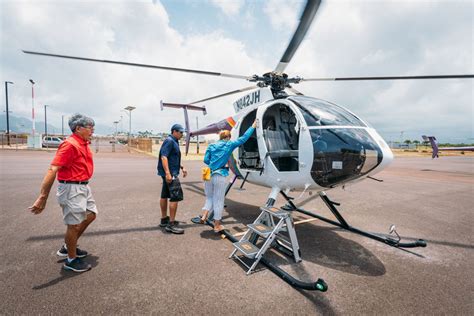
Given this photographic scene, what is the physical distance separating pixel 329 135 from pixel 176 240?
10.7 ft

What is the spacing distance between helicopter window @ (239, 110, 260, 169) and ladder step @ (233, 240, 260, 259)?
2250 millimetres

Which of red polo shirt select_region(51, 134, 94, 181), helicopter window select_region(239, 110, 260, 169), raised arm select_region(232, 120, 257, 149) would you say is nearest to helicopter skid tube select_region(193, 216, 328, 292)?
raised arm select_region(232, 120, 257, 149)

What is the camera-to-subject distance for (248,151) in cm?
589

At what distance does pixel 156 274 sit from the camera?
3127 millimetres

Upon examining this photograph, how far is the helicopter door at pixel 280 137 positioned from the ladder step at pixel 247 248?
1482 mm

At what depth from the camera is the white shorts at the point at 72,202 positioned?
2.94 meters

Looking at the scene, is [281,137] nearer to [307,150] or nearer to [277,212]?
[307,150]

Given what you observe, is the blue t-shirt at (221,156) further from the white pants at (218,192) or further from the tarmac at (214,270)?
the tarmac at (214,270)

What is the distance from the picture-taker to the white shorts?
294cm

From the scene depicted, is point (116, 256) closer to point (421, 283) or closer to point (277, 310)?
point (277, 310)

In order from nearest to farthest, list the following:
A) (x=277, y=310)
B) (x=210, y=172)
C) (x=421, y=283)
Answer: (x=277, y=310) → (x=421, y=283) → (x=210, y=172)

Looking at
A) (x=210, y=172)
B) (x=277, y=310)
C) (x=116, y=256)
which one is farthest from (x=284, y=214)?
(x=116, y=256)

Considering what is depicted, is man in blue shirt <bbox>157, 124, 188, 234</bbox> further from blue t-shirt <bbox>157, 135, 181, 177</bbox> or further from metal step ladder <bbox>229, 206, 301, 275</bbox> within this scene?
metal step ladder <bbox>229, 206, 301, 275</bbox>

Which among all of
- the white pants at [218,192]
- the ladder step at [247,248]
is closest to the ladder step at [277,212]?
the ladder step at [247,248]
